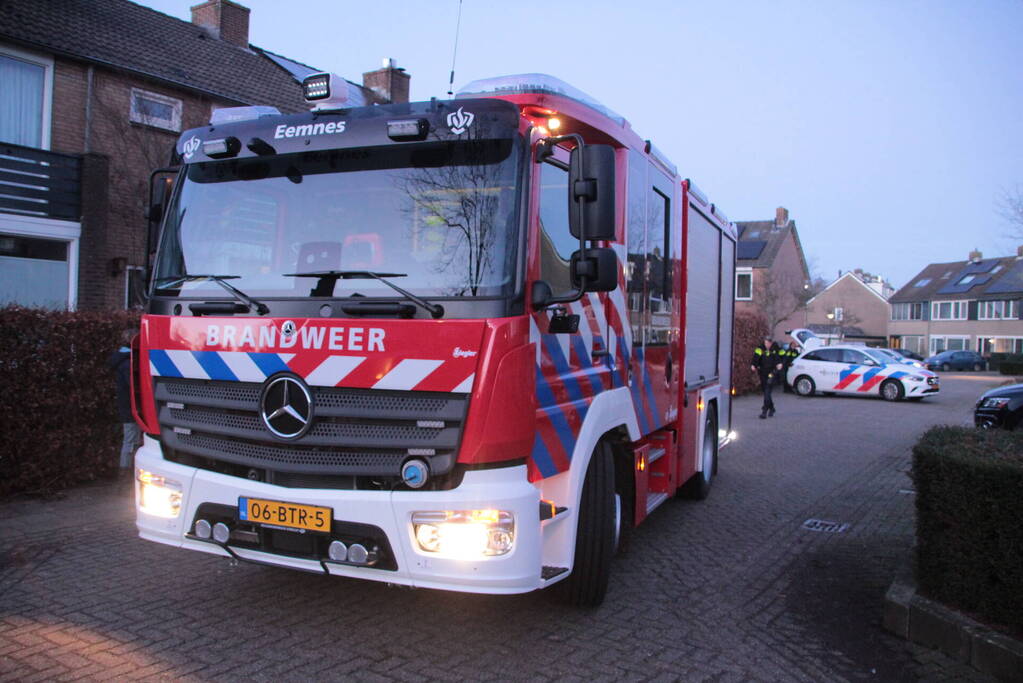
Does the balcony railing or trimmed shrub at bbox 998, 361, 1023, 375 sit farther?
Answer: trimmed shrub at bbox 998, 361, 1023, 375

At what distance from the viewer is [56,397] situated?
279 inches

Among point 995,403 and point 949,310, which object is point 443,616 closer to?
point 995,403

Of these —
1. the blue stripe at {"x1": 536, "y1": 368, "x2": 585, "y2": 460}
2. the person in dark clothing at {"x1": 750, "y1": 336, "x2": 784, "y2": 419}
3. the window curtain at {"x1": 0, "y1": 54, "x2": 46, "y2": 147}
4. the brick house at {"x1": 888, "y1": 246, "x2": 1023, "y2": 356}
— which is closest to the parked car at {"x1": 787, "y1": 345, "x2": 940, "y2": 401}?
the person in dark clothing at {"x1": 750, "y1": 336, "x2": 784, "y2": 419}

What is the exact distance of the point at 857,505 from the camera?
8312 millimetres

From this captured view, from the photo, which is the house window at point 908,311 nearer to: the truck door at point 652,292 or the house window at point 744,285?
the house window at point 744,285

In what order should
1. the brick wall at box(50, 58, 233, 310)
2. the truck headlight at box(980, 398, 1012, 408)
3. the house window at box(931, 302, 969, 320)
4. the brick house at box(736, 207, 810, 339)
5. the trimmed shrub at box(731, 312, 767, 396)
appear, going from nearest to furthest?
the truck headlight at box(980, 398, 1012, 408), the brick wall at box(50, 58, 233, 310), the trimmed shrub at box(731, 312, 767, 396), the brick house at box(736, 207, 810, 339), the house window at box(931, 302, 969, 320)

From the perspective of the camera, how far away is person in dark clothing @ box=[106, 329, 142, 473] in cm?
711

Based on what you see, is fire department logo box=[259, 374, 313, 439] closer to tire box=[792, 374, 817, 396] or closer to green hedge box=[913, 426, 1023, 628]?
green hedge box=[913, 426, 1023, 628]

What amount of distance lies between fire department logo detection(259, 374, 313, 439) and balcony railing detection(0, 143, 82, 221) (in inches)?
474

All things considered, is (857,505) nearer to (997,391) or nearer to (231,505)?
(997,391)

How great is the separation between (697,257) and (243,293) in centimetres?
455

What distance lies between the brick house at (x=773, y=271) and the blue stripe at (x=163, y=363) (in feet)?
134

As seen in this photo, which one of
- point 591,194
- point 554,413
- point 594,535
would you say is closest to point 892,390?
point 594,535

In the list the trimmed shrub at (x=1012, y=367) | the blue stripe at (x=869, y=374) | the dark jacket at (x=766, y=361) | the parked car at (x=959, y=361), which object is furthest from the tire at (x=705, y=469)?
the parked car at (x=959, y=361)
